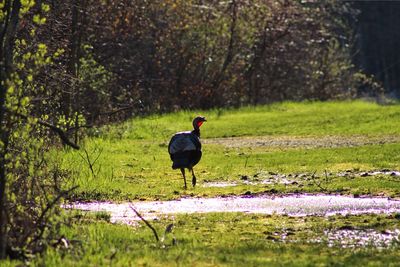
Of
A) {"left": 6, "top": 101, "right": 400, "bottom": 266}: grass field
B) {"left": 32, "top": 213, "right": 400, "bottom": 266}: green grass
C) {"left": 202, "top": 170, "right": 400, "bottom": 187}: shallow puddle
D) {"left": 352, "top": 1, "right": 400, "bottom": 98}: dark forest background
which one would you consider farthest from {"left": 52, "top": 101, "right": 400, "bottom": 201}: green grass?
{"left": 352, "top": 1, "right": 400, "bottom": 98}: dark forest background

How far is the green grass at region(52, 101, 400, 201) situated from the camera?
Answer: 626 inches

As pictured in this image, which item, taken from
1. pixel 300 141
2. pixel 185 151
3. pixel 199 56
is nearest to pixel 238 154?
pixel 300 141

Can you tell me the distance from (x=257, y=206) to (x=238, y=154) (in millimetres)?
8933

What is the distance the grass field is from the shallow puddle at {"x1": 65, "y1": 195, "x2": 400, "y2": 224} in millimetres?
485

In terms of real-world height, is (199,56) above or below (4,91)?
below

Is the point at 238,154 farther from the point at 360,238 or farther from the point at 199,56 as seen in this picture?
the point at 199,56

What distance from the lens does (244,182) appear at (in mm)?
17281

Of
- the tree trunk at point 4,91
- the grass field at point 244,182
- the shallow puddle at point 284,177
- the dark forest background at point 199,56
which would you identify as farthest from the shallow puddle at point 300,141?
the tree trunk at point 4,91

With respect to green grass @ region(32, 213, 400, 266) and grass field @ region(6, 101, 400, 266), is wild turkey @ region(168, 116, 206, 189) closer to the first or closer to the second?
grass field @ region(6, 101, 400, 266)

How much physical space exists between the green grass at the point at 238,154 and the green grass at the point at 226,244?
3.17 m

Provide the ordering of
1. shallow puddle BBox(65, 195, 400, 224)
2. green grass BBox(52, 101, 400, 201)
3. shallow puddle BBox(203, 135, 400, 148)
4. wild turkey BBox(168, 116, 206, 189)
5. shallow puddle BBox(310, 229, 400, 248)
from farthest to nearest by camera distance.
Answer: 1. shallow puddle BBox(203, 135, 400, 148)
2. wild turkey BBox(168, 116, 206, 189)
3. green grass BBox(52, 101, 400, 201)
4. shallow puddle BBox(65, 195, 400, 224)
5. shallow puddle BBox(310, 229, 400, 248)

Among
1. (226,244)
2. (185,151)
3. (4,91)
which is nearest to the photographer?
(4,91)

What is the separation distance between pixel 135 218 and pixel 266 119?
2073 cm

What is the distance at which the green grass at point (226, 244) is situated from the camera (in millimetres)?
9266
